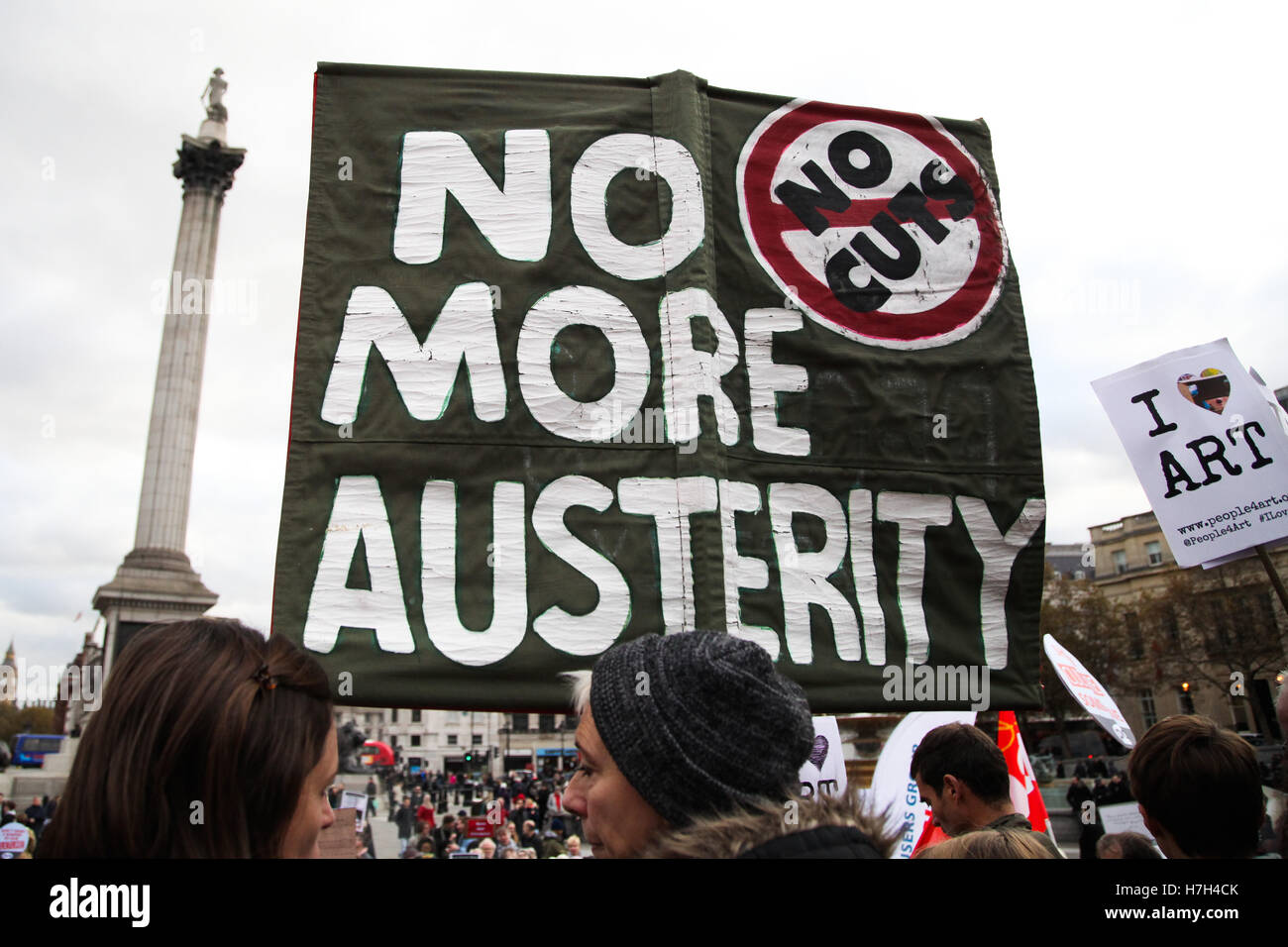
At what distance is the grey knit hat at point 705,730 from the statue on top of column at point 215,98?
47.2m

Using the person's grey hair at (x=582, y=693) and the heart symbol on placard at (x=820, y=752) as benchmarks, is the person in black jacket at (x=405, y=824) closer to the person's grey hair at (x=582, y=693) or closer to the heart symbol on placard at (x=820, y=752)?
the heart symbol on placard at (x=820, y=752)

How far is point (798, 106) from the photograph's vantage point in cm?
316

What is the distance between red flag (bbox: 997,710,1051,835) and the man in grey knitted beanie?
3.10 metres

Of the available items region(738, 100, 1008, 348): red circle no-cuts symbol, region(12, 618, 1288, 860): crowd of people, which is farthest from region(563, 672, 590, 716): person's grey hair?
region(738, 100, 1008, 348): red circle no-cuts symbol

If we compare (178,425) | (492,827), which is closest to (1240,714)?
(492,827)

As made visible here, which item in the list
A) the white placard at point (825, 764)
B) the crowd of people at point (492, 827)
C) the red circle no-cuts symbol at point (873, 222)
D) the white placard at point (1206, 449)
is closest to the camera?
the red circle no-cuts symbol at point (873, 222)

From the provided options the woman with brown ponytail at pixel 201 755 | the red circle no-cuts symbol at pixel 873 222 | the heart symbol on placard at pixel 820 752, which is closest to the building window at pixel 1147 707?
the heart symbol on placard at pixel 820 752

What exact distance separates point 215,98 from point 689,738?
157ft

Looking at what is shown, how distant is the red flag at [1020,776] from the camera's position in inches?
170

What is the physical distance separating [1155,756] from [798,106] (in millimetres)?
2248

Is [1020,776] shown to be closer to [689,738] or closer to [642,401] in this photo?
[642,401]

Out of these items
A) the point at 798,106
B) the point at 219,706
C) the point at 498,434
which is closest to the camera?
the point at 219,706
